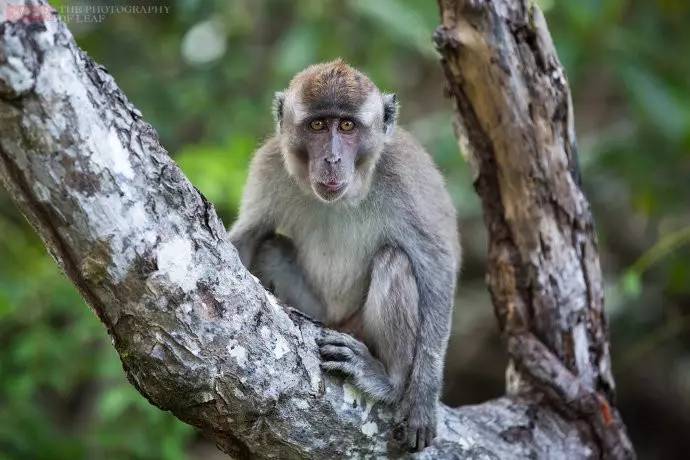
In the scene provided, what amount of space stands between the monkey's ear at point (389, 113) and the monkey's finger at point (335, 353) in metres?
1.72

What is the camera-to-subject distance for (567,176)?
580 centimetres

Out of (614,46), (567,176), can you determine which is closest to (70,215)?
(567,176)

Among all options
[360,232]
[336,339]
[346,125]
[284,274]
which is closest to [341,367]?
[336,339]

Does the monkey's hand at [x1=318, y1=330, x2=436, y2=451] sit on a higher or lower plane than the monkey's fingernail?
higher

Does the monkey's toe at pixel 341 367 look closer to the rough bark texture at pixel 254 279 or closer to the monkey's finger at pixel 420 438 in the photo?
the rough bark texture at pixel 254 279

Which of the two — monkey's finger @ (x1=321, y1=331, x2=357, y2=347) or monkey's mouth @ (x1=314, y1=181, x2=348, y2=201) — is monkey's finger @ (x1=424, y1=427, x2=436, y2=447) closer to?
monkey's finger @ (x1=321, y1=331, x2=357, y2=347)

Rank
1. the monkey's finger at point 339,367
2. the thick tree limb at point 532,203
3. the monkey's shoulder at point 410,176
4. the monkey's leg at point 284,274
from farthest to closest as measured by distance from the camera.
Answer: the monkey's leg at point 284,274 < the monkey's shoulder at point 410,176 < the thick tree limb at point 532,203 < the monkey's finger at point 339,367

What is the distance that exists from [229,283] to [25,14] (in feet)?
4.99

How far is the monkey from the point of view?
5176 millimetres

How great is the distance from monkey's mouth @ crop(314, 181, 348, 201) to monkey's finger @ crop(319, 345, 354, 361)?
1.03 meters

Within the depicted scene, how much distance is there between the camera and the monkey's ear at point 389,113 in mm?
5730

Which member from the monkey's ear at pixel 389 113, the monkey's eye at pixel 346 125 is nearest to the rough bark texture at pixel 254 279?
the monkey's ear at pixel 389 113

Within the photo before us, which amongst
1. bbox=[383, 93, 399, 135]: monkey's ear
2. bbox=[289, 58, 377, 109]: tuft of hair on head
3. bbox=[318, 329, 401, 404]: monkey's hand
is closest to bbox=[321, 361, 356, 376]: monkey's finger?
bbox=[318, 329, 401, 404]: monkey's hand

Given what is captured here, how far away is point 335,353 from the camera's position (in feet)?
15.2
